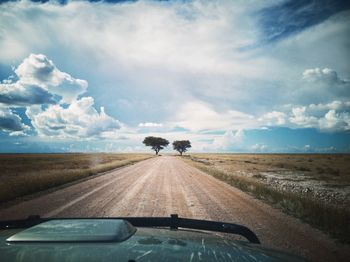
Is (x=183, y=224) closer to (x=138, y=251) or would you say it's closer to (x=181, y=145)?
(x=138, y=251)

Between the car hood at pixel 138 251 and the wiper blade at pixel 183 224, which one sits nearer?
the car hood at pixel 138 251

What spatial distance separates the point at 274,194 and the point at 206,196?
128 inches

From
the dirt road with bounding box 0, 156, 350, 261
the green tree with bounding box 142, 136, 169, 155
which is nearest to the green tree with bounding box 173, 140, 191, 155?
the green tree with bounding box 142, 136, 169, 155

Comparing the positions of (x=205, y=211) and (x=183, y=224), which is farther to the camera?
(x=205, y=211)

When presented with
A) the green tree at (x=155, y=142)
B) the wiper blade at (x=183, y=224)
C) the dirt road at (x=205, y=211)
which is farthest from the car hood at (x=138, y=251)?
the green tree at (x=155, y=142)

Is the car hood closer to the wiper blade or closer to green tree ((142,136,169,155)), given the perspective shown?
the wiper blade

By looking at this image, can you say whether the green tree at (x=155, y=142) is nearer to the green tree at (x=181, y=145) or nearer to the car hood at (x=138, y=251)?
the green tree at (x=181, y=145)

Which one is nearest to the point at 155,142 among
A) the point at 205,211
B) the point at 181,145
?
the point at 181,145

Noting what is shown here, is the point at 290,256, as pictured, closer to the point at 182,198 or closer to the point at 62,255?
the point at 62,255

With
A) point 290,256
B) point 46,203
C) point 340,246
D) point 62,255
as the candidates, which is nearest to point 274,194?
point 340,246

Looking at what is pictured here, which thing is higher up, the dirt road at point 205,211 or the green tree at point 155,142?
the green tree at point 155,142

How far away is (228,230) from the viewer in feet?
10.9

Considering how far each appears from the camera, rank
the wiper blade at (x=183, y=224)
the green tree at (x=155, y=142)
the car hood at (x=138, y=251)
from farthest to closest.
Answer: the green tree at (x=155, y=142) < the wiper blade at (x=183, y=224) < the car hood at (x=138, y=251)

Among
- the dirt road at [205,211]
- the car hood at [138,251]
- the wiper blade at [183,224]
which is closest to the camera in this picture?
the car hood at [138,251]
